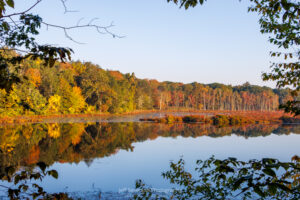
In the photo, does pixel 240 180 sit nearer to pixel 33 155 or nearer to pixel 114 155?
pixel 114 155

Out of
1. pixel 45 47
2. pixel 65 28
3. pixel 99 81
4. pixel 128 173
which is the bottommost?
pixel 128 173

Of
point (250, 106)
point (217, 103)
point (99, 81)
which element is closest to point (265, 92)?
point (250, 106)

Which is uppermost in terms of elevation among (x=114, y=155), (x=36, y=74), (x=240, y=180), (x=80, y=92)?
(x=36, y=74)

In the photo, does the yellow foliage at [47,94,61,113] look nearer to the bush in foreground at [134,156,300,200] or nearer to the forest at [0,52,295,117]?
the forest at [0,52,295,117]

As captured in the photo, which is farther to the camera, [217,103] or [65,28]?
[217,103]

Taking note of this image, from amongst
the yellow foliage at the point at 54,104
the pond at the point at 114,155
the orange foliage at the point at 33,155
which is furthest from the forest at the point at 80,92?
the orange foliage at the point at 33,155

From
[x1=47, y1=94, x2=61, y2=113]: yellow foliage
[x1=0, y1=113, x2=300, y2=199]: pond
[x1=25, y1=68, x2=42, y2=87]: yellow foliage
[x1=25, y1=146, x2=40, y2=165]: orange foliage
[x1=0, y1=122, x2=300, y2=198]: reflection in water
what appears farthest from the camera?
[x1=25, y1=68, x2=42, y2=87]: yellow foliage

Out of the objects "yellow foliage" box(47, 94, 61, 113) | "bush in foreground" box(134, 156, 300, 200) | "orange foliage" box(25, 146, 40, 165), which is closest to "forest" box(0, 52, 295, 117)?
"yellow foliage" box(47, 94, 61, 113)

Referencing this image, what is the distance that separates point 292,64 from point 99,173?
10878 mm

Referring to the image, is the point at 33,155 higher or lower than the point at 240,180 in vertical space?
lower

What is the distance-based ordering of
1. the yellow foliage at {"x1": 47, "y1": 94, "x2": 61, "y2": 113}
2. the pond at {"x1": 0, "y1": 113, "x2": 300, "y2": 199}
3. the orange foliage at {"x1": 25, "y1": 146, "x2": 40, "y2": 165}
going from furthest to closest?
1. the yellow foliage at {"x1": 47, "y1": 94, "x2": 61, "y2": 113}
2. the orange foliage at {"x1": 25, "y1": 146, "x2": 40, "y2": 165}
3. the pond at {"x1": 0, "y1": 113, "x2": 300, "y2": 199}

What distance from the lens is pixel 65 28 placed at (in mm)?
2979

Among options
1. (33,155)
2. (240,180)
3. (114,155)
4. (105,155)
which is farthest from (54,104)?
(240,180)

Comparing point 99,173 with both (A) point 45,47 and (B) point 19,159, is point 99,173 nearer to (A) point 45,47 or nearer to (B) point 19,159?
(B) point 19,159
